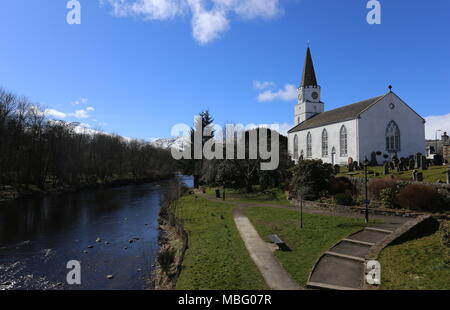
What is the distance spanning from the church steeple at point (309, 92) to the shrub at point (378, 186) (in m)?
46.9

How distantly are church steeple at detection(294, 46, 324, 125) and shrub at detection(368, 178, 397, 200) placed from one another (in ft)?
154

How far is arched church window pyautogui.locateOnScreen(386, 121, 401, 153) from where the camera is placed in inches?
1826

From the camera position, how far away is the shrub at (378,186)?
2020 centimetres

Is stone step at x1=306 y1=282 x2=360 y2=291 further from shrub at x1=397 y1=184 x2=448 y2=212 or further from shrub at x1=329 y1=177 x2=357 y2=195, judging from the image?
shrub at x1=329 y1=177 x2=357 y2=195

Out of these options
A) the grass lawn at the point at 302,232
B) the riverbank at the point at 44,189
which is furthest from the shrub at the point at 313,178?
the riverbank at the point at 44,189

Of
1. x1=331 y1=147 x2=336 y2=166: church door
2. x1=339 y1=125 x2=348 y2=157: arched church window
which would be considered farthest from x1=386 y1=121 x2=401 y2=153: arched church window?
x1=331 y1=147 x2=336 y2=166: church door

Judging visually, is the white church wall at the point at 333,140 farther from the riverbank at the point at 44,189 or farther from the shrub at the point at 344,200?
the riverbank at the point at 44,189

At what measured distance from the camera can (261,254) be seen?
12602 mm

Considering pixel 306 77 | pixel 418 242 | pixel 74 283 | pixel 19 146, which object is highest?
pixel 306 77
